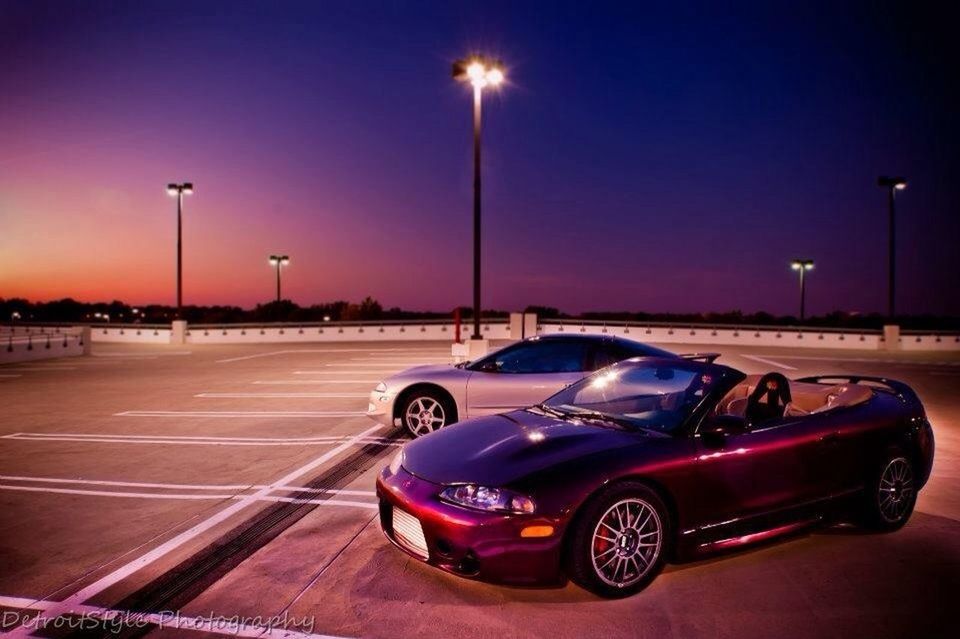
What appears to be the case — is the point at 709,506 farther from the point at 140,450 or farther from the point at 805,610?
the point at 140,450

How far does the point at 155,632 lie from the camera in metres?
3.00

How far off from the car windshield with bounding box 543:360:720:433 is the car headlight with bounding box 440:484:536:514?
1067mm

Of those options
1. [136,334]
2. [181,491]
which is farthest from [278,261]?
[181,491]

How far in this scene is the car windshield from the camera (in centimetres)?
398

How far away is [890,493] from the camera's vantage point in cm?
437

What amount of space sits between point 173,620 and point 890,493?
4838 millimetres

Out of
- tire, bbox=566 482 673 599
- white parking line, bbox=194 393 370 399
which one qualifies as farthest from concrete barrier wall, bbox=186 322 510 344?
tire, bbox=566 482 673 599

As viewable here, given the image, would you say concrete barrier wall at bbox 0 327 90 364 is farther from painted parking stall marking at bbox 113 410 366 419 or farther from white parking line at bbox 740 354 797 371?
white parking line at bbox 740 354 797 371

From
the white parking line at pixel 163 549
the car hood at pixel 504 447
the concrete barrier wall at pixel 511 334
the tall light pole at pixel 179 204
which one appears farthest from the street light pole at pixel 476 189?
the tall light pole at pixel 179 204

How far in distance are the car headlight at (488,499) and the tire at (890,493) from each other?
276 cm

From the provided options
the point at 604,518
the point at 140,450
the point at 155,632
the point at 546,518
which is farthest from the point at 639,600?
the point at 140,450

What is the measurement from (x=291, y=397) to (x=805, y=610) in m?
9.52

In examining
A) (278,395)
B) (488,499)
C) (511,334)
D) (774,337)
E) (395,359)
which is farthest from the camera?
(774,337)

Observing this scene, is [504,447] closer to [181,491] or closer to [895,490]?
[895,490]
